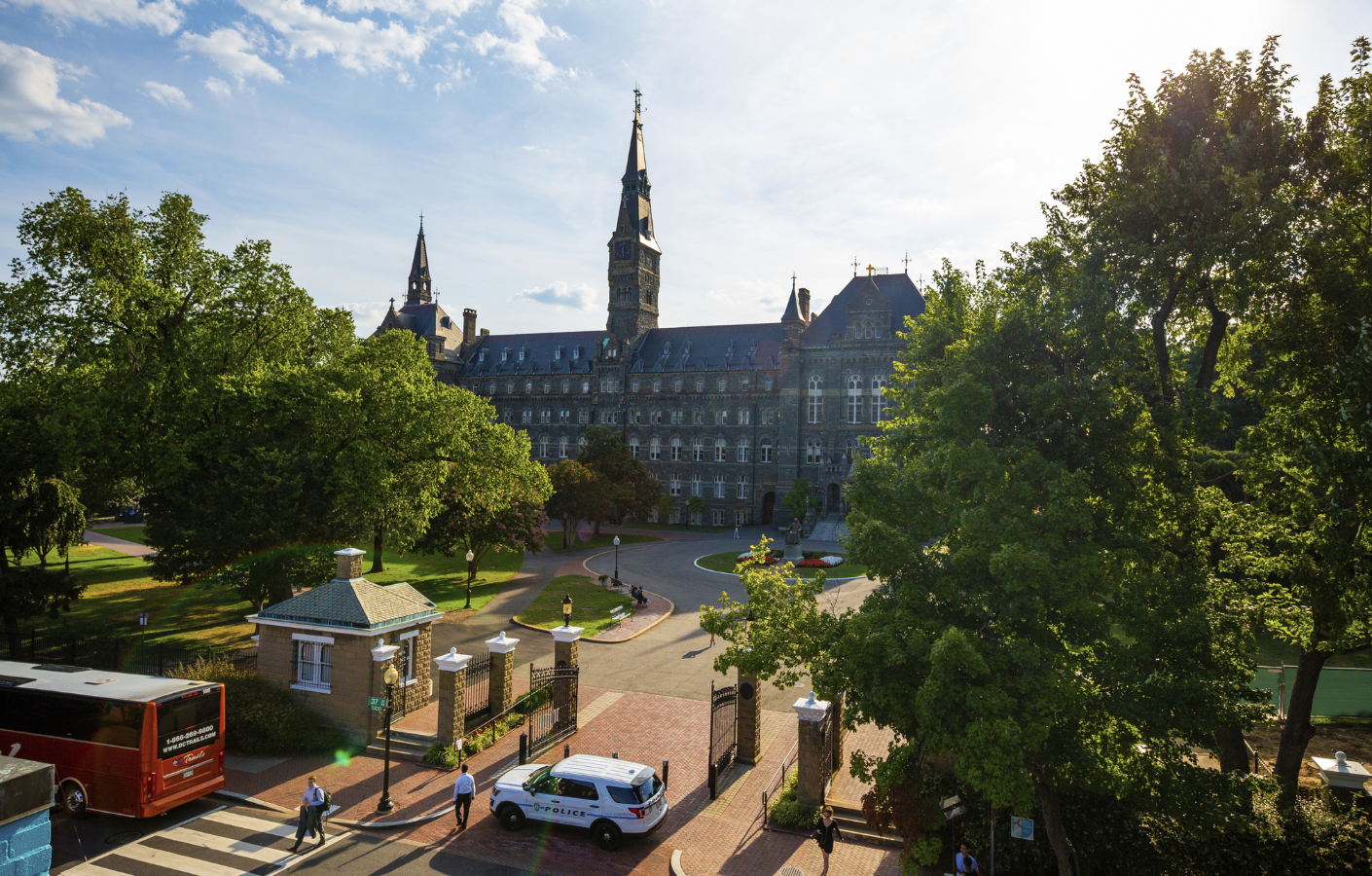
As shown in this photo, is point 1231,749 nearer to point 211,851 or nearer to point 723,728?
point 723,728

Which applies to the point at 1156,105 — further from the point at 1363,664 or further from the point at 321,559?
the point at 321,559

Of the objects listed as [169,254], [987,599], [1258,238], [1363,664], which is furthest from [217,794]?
[1363,664]

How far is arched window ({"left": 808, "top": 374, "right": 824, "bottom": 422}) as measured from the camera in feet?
238

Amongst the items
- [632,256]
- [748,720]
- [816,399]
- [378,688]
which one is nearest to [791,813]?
[748,720]

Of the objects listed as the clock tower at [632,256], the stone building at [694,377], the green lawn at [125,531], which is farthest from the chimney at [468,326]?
the green lawn at [125,531]

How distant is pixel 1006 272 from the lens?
17062 millimetres

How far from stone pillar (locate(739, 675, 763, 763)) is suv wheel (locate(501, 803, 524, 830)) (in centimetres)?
658

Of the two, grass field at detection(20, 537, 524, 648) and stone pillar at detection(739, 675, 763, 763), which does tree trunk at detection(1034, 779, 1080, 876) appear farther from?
grass field at detection(20, 537, 524, 648)

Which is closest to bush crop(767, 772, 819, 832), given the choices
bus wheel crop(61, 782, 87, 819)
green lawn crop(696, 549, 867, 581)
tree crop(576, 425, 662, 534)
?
bus wheel crop(61, 782, 87, 819)

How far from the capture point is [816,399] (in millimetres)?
72750

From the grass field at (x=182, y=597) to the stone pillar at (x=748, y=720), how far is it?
2103 cm

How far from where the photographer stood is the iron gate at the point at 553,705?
2216 cm

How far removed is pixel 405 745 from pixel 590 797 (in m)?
7.66

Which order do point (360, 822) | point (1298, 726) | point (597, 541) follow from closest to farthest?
1. point (1298, 726)
2. point (360, 822)
3. point (597, 541)
